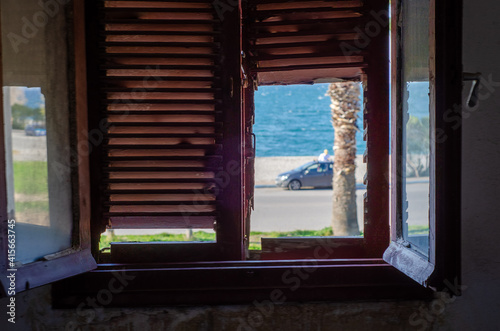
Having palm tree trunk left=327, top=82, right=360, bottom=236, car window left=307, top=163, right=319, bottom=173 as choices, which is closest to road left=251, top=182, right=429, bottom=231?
car window left=307, top=163, right=319, bottom=173

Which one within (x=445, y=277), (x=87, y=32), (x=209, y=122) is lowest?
(x=445, y=277)

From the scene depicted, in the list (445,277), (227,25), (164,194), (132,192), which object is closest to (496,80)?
(445,277)

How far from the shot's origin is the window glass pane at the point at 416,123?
6.64 ft

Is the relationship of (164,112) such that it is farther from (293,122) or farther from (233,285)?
(293,122)

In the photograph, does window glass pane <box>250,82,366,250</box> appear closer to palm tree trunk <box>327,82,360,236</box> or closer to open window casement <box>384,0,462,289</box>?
palm tree trunk <box>327,82,360,236</box>

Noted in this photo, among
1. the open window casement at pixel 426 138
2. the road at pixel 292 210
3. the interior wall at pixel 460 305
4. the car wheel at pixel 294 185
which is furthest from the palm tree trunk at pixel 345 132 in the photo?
the car wheel at pixel 294 185

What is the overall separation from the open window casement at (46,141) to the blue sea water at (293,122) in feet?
90.2

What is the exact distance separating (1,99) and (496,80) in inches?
95.2

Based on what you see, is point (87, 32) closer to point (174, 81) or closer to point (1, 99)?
point (174, 81)

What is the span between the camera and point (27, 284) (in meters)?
1.91

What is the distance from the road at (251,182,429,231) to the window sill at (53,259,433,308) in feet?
34.7

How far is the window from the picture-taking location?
2318 mm

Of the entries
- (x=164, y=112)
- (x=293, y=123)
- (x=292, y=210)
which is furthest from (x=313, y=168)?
(x=164, y=112)

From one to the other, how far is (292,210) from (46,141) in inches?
535
